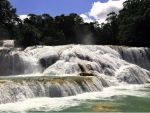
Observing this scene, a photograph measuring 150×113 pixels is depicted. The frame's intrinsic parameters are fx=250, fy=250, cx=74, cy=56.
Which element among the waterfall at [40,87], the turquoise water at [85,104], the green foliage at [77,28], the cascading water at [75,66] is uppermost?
the green foliage at [77,28]

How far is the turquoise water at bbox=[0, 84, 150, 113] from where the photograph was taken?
1284cm

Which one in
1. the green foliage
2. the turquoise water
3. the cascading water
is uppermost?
the green foliage

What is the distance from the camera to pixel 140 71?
26562mm

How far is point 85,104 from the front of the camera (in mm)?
14102

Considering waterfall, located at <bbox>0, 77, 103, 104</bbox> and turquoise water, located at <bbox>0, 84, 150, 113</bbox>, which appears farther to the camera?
waterfall, located at <bbox>0, 77, 103, 104</bbox>

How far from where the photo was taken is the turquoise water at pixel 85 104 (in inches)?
505

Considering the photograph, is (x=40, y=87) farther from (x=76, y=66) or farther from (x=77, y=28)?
(x=77, y=28)

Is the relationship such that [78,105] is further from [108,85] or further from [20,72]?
[20,72]

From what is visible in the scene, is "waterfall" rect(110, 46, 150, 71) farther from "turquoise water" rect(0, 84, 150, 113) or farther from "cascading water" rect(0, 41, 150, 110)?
"turquoise water" rect(0, 84, 150, 113)

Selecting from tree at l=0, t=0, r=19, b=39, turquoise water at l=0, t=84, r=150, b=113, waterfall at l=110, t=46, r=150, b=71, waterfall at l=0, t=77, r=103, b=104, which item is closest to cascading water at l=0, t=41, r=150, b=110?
waterfall at l=0, t=77, r=103, b=104

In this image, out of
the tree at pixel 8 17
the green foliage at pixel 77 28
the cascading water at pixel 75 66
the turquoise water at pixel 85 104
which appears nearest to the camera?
the turquoise water at pixel 85 104

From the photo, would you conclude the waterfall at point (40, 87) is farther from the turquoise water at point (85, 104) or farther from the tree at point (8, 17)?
the tree at point (8, 17)

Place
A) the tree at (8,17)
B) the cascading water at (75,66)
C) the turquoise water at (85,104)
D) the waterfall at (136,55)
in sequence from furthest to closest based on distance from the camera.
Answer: the tree at (8,17) < the waterfall at (136,55) < the cascading water at (75,66) < the turquoise water at (85,104)

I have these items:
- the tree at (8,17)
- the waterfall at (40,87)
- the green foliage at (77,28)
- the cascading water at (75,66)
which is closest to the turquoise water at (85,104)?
the waterfall at (40,87)
